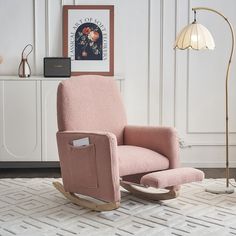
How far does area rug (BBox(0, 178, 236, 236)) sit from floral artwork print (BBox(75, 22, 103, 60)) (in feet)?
5.07

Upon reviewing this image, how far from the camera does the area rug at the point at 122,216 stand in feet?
10.9

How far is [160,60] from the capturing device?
5.37 meters

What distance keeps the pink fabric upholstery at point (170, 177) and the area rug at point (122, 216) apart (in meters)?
0.23

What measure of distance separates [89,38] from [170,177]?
218 centimetres

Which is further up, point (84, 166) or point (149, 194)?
point (84, 166)

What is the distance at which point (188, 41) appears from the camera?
4.14 meters

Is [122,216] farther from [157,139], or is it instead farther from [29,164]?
[29,164]

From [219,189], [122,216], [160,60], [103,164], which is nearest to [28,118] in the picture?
[160,60]

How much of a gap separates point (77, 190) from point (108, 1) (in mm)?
2202

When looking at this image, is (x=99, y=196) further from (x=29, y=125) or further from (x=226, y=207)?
(x=29, y=125)

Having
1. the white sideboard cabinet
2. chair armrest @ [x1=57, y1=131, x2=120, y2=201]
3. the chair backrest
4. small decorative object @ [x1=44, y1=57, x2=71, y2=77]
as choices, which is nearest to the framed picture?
small decorative object @ [x1=44, y1=57, x2=71, y2=77]

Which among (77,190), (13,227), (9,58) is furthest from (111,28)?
(13,227)

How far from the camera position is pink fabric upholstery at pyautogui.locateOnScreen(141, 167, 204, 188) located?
3.49 meters

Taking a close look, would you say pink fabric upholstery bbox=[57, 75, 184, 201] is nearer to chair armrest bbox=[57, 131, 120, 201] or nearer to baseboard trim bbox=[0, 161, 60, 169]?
chair armrest bbox=[57, 131, 120, 201]
